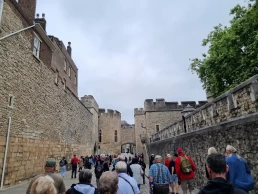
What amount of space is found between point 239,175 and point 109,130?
1474 inches

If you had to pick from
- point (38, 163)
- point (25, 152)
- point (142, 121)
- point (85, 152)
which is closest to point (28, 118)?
point (25, 152)

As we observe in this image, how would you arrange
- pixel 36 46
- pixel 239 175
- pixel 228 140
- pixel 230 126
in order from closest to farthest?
pixel 239 175 < pixel 230 126 < pixel 228 140 < pixel 36 46

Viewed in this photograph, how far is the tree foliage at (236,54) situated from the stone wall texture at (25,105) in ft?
43.1

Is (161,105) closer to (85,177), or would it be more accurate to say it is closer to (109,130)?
(109,130)

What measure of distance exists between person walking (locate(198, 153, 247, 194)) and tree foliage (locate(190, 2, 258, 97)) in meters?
13.6

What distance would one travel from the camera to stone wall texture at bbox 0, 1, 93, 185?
31.9 feet

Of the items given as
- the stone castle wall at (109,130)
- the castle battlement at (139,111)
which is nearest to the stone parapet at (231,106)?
the castle battlement at (139,111)

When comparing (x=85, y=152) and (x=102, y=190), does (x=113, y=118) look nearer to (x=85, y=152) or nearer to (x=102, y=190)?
(x=85, y=152)

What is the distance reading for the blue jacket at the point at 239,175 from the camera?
329cm

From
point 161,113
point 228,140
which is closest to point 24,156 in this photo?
point 228,140

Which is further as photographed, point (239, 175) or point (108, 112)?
point (108, 112)

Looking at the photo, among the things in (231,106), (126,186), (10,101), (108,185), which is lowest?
(126,186)

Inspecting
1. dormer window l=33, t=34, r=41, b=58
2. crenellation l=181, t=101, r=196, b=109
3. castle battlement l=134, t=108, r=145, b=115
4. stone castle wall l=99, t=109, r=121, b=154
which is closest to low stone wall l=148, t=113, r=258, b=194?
dormer window l=33, t=34, r=41, b=58

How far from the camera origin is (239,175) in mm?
3402
